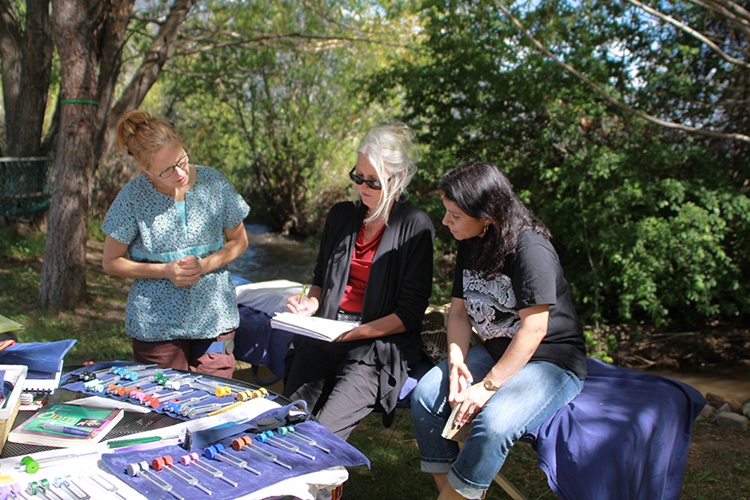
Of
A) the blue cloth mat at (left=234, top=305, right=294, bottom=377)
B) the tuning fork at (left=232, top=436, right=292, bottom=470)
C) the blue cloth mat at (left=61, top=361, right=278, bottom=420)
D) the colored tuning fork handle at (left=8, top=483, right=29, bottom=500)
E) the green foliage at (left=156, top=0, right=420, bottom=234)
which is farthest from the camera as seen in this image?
the green foliage at (left=156, top=0, right=420, bottom=234)

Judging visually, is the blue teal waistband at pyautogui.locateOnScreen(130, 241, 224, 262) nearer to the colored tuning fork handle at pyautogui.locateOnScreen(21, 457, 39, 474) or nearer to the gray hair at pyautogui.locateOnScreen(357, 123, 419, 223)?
the gray hair at pyautogui.locateOnScreen(357, 123, 419, 223)

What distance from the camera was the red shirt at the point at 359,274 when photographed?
267 centimetres

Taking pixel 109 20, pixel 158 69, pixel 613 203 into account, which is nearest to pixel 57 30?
pixel 109 20

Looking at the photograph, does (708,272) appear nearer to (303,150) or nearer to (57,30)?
(57,30)

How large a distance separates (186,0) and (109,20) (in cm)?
144

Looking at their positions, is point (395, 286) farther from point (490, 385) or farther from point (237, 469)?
point (237, 469)

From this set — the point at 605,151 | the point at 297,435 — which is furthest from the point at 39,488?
the point at 605,151

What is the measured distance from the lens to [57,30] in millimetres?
5176

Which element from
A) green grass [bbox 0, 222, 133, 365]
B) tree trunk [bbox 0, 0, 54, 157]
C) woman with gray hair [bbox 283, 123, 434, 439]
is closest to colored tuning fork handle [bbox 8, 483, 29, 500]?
woman with gray hair [bbox 283, 123, 434, 439]

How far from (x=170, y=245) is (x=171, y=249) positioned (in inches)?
0.8

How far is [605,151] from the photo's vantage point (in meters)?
5.45

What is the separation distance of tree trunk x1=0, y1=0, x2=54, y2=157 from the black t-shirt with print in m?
7.59

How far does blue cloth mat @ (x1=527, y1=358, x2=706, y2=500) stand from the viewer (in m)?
1.97

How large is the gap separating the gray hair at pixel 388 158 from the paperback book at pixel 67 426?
4.47 feet
